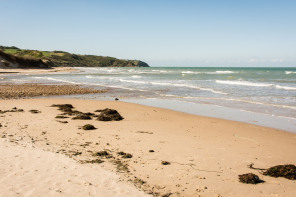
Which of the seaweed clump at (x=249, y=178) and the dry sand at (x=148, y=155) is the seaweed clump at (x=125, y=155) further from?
the seaweed clump at (x=249, y=178)

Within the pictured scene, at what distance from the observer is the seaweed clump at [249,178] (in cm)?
577

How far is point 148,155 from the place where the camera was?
7.34m

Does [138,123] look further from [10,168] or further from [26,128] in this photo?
[10,168]

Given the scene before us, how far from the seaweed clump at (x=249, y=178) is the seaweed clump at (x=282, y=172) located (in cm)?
50

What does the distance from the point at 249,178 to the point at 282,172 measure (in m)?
0.94

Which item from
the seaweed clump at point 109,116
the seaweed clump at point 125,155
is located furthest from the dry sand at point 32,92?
the seaweed clump at point 125,155

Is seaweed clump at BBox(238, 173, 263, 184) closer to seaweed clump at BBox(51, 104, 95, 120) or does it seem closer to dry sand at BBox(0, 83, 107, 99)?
seaweed clump at BBox(51, 104, 95, 120)

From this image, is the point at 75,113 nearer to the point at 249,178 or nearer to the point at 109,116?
the point at 109,116

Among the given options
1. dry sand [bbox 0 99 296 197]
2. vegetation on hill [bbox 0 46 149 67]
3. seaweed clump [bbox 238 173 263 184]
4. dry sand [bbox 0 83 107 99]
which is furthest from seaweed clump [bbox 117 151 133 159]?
vegetation on hill [bbox 0 46 149 67]

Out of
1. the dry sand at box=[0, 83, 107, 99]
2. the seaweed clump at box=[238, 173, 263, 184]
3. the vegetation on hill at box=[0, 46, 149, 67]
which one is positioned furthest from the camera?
the vegetation on hill at box=[0, 46, 149, 67]

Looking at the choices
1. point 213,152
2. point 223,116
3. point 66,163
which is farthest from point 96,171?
point 223,116

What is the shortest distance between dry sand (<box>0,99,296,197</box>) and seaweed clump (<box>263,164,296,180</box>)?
6.4 inches

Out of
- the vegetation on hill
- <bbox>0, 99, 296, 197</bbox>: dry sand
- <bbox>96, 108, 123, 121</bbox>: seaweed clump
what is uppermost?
the vegetation on hill

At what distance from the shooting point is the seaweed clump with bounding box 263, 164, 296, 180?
608 cm
